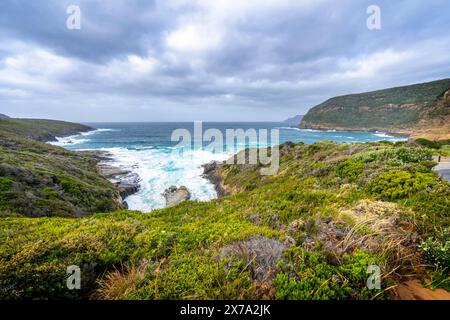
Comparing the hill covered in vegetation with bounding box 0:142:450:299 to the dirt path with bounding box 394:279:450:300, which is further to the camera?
the dirt path with bounding box 394:279:450:300

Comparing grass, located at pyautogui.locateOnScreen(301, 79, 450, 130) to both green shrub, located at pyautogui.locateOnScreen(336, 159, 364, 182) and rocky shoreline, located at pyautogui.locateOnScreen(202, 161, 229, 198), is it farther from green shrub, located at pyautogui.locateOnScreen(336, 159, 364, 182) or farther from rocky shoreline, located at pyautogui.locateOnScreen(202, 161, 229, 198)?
green shrub, located at pyautogui.locateOnScreen(336, 159, 364, 182)

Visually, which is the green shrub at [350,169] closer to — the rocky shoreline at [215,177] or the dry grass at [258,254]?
the dry grass at [258,254]

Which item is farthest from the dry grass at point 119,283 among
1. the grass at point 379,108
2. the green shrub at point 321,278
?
the grass at point 379,108

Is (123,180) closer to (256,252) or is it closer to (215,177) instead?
→ (215,177)

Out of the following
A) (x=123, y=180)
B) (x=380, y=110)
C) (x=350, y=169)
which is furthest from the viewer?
(x=380, y=110)

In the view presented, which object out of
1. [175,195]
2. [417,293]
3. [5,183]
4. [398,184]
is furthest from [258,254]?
[175,195]

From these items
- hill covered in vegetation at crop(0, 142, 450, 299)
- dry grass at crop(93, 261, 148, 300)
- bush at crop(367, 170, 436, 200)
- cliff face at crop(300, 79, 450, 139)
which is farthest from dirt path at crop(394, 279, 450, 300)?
cliff face at crop(300, 79, 450, 139)
